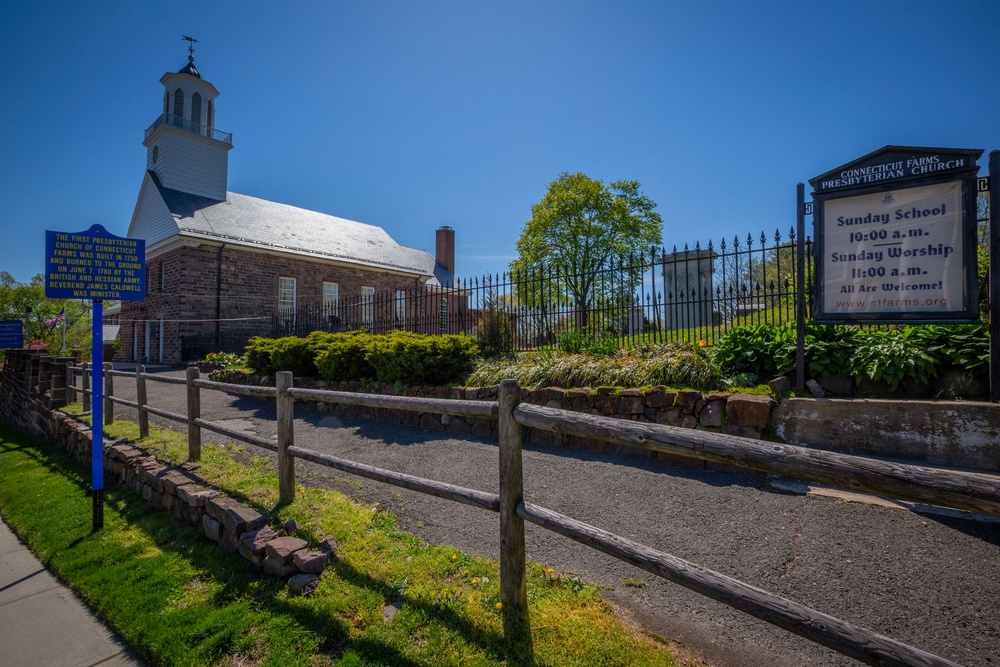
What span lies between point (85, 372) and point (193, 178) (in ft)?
55.5

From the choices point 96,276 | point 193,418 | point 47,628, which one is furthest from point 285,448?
point 96,276

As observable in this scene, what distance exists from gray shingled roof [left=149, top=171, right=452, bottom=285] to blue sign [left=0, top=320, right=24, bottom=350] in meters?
6.28

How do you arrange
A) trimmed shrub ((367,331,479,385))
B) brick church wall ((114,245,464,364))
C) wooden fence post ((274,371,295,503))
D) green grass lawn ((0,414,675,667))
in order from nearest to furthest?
green grass lawn ((0,414,675,667))
wooden fence post ((274,371,295,503))
trimmed shrub ((367,331,479,385))
brick church wall ((114,245,464,364))

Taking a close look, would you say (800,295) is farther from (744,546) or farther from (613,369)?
(744,546)

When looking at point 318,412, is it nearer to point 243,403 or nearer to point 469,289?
point 243,403

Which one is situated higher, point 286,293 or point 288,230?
point 288,230

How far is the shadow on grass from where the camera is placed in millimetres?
2365

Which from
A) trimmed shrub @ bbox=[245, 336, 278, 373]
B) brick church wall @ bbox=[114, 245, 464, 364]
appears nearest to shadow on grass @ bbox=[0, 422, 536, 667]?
trimmed shrub @ bbox=[245, 336, 278, 373]

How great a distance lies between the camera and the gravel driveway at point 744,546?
7.73 ft

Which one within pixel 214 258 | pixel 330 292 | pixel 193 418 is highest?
pixel 214 258

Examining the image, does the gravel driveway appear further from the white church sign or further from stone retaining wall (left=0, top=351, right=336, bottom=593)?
the white church sign

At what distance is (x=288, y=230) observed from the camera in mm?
22422

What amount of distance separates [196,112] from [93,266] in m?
22.9

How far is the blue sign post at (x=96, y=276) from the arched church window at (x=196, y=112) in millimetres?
21915
